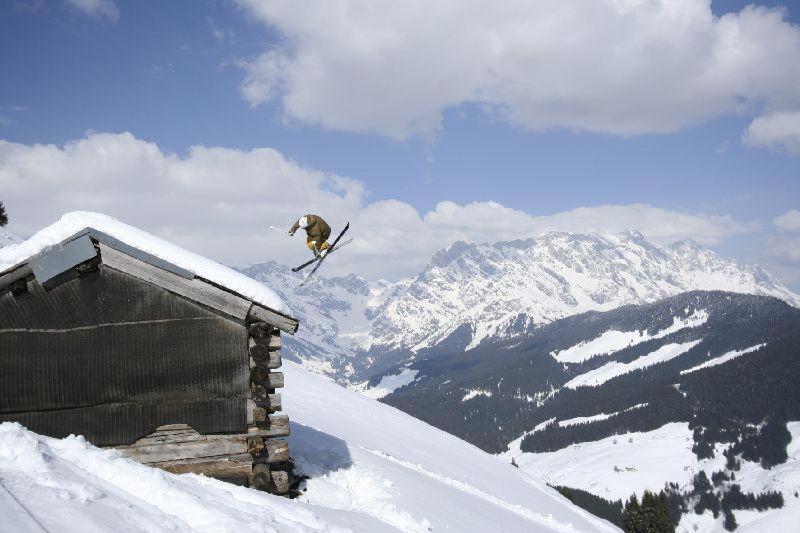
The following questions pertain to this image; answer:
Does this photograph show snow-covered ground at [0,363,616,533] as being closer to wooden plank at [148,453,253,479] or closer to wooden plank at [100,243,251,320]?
wooden plank at [148,453,253,479]

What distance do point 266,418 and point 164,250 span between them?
3.63 meters

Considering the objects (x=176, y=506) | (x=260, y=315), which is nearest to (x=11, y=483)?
(x=176, y=506)

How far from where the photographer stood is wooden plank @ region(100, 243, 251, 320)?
9922 mm

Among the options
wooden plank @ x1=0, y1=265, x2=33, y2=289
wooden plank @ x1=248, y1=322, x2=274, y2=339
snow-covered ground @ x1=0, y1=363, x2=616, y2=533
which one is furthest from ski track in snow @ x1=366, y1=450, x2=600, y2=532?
wooden plank @ x1=0, y1=265, x2=33, y2=289

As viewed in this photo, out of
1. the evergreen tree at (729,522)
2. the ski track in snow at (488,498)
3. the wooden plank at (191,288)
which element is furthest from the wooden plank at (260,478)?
the evergreen tree at (729,522)

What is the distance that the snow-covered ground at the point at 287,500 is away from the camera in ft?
18.5

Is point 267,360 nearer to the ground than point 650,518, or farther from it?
farther from it

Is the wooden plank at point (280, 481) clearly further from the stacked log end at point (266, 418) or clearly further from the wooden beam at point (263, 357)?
the wooden beam at point (263, 357)

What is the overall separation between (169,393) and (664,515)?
277ft

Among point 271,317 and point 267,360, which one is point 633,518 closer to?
point 267,360

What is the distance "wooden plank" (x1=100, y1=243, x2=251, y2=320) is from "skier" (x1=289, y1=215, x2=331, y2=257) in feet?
7.63

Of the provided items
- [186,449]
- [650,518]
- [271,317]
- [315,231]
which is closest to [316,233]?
[315,231]

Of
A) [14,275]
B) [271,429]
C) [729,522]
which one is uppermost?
[14,275]

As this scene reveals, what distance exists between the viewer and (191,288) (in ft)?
33.1
